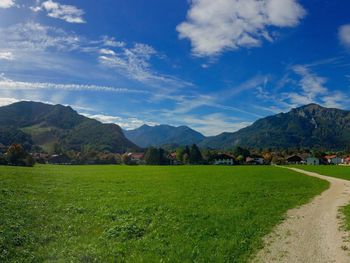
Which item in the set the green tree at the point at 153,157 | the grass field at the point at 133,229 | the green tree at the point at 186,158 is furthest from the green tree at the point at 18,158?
the green tree at the point at 186,158

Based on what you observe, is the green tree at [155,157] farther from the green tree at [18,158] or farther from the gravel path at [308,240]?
the gravel path at [308,240]

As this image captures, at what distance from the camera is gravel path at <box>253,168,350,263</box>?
48.2ft

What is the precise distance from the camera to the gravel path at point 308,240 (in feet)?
48.2

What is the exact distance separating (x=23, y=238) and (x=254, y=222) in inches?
520

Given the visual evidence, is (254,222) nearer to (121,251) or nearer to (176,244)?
(176,244)

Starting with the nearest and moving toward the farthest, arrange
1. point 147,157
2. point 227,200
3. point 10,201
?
1. point 10,201
2. point 227,200
3. point 147,157

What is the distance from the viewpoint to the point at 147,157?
185375mm

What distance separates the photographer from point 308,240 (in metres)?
17.2

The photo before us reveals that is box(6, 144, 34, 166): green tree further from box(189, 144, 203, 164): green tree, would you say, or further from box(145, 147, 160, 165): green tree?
box(189, 144, 203, 164): green tree

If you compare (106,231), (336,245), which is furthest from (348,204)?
(106,231)

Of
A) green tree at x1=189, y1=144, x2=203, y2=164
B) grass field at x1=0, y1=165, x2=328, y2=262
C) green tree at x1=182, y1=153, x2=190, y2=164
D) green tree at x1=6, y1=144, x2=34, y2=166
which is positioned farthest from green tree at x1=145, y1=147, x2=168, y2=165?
grass field at x1=0, y1=165, x2=328, y2=262

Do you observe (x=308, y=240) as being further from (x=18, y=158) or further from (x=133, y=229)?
(x=18, y=158)

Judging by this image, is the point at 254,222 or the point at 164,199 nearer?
the point at 254,222

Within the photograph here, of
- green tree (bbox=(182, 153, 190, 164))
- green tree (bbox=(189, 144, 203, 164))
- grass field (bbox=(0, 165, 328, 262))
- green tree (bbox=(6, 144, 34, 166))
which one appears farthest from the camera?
green tree (bbox=(182, 153, 190, 164))
